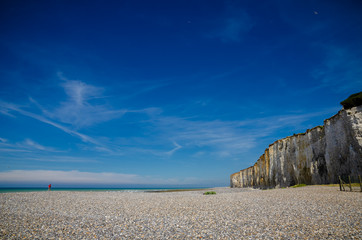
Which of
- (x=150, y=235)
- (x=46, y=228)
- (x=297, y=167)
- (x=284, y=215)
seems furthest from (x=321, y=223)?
(x=297, y=167)

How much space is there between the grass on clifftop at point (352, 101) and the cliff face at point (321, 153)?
2.27 feet

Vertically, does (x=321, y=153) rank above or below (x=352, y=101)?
below

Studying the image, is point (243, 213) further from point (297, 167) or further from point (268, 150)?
point (268, 150)

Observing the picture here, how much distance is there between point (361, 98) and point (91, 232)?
27.2m

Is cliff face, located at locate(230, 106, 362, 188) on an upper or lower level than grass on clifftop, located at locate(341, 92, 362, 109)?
lower

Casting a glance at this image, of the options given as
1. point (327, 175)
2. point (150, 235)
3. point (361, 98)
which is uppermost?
point (361, 98)

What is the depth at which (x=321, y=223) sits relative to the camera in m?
8.02

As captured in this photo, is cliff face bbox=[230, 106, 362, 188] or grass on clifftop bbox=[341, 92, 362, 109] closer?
cliff face bbox=[230, 106, 362, 188]

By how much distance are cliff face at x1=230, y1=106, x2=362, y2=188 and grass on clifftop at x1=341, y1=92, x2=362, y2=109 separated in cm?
69

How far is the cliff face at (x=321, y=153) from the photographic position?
67.4 feet

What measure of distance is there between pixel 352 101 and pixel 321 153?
762 cm

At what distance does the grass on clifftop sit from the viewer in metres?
21.1

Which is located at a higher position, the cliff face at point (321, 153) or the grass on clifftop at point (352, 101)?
the grass on clifftop at point (352, 101)

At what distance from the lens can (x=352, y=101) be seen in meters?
21.7
